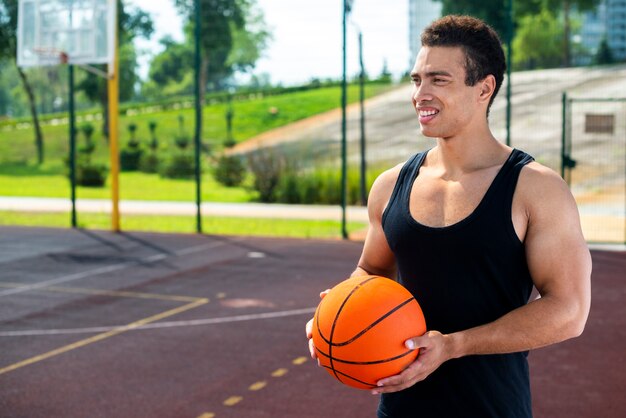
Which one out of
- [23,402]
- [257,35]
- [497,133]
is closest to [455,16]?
[23,402]

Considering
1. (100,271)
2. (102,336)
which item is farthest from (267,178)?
(102,336)

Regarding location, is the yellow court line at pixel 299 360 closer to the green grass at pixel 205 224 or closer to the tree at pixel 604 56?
the green grass at pixel 205 224

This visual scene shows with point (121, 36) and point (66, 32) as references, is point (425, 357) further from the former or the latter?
point (121, 36)

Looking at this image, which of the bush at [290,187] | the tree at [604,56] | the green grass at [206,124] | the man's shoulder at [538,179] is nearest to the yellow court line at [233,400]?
the man's shoulder at [538,179]

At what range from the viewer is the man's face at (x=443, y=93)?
8.61 ft

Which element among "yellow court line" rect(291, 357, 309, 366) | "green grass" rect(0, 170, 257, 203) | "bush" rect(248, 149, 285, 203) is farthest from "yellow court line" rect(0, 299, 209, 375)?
"green grass" rect(0, 170, 257, 203)

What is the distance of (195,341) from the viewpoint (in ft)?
27.5

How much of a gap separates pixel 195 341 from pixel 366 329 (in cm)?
592

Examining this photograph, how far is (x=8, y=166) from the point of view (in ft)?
136

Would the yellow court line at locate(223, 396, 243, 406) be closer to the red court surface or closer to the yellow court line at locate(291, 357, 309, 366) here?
the red court surface

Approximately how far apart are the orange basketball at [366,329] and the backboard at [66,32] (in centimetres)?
1415

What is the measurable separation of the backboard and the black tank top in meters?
14.3

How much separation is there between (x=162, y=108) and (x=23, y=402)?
50299 millimetres

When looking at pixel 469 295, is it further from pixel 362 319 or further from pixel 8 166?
pixel 8 166
